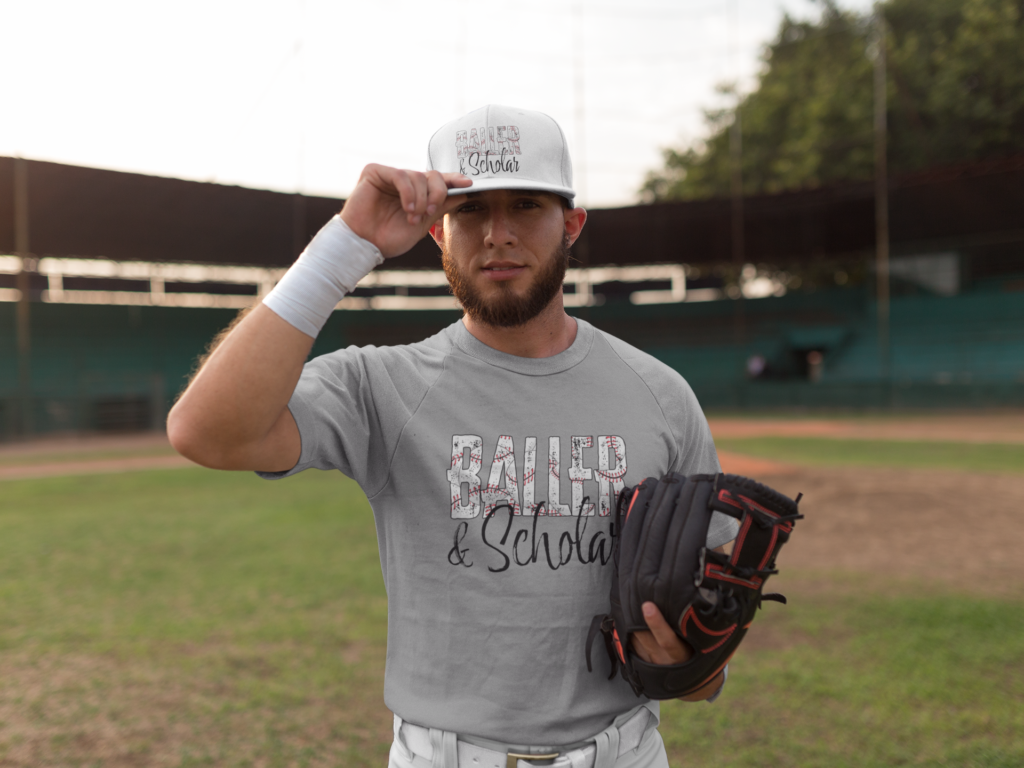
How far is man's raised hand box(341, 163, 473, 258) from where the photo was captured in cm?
127

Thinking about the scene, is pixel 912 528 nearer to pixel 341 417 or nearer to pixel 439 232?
pixel 439 232

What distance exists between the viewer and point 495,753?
4.59 ft

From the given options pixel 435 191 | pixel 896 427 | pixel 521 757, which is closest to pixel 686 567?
pixel 521 757

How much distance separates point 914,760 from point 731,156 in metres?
32.9

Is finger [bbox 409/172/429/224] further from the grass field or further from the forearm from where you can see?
the grass field

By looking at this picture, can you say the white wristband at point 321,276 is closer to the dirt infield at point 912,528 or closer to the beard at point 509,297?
the beard at point 509,297

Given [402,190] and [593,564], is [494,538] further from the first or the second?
[402,190]

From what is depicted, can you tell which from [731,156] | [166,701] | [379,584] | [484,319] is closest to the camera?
[484,319]

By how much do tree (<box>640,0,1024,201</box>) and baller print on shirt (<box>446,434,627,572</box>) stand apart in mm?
30740

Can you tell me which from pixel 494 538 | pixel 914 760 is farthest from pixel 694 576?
pixel 914 760

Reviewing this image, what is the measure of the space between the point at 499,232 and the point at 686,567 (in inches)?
30.2

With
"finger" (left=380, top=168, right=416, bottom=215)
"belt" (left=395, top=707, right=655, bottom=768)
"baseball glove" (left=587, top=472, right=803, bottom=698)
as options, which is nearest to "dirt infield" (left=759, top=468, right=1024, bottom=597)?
"baseball glove" (left=587, top=472, right=803, bottom=698)

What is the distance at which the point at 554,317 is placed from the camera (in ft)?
5.24

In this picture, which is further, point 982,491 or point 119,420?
point 119,420
